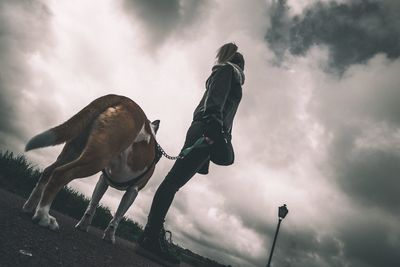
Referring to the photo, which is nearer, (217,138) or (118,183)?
(217,138)

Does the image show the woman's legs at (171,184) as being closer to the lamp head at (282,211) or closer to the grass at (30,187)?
the grass at (30,187)

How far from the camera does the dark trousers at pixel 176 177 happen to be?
363 cm

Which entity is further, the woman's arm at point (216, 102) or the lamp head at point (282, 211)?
the lamp head at point (282, 211)

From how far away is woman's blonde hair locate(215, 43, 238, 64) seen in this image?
433 centimetres

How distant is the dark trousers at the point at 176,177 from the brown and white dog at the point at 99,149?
1.81 feet

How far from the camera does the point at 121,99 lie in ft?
12.0

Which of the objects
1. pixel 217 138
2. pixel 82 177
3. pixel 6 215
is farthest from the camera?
pixel 217 138

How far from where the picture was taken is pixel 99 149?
309 centimetres

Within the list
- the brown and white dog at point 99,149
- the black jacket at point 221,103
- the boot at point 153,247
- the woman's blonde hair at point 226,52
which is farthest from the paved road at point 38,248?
the woman's blonde hair at point 226,52

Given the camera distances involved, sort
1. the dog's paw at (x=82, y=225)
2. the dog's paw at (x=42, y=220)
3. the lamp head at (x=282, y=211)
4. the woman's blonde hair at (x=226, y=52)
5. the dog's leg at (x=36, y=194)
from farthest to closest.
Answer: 1. the lamp head at (x=282, y=211)
2. the woman's blonde hair at (x=226, y=52)
3. the dog's paw at (x=82, y=225)
4. the dog's leg at (x=36, y=194)
5. the dog's paw at (x=42, y=220)

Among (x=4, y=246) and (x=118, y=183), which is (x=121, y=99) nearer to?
(x=118, y=183)

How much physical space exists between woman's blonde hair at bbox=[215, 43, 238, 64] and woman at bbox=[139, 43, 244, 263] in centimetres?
18

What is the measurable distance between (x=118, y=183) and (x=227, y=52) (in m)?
2.41

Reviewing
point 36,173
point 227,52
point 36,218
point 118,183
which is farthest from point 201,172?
point 36,173
